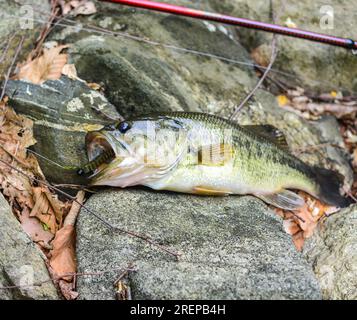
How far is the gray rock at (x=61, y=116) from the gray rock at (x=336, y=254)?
6.61 ft

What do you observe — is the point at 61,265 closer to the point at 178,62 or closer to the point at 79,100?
the point at 79,100

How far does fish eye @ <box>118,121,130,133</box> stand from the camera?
14.0ft

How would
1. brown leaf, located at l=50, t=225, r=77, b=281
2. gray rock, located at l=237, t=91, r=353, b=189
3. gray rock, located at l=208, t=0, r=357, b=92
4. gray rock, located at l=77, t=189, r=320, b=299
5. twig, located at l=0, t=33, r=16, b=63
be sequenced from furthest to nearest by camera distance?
gray rock, located at l=208, t=0, r=357, b=92 < gray rock, located at l=237, t=91, r=353, b=189 < twig, located at l=0, t=33, r=16, b=63 < brown leaf, located at l=50, t=225, r=77, b=281 < gray rock, located at l=77, t=189, r=320, b=299

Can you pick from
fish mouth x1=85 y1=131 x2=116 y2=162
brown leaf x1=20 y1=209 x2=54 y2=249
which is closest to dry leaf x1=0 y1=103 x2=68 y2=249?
brown leaf x1=20 y1=209 x2=54 y2=249

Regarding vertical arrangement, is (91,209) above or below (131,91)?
below

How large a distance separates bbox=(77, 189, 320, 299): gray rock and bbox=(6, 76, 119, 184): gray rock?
45cm

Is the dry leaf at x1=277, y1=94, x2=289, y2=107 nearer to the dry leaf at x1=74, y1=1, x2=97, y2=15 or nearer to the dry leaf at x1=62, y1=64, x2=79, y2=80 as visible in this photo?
the dry leaf at x1=74, y1=1, x2=97, y2=15

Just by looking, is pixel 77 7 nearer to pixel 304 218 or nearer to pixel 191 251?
pixel 304 218

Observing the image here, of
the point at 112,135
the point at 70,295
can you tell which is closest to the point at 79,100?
the point at 112,135

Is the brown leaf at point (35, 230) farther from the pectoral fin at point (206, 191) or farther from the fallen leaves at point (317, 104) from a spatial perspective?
the fallen leaves at point (317, 104)

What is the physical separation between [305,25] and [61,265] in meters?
4.30

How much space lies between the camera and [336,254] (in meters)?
4.49

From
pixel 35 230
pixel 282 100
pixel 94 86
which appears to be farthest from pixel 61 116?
pixel 282 100

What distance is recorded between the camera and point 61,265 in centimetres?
409
